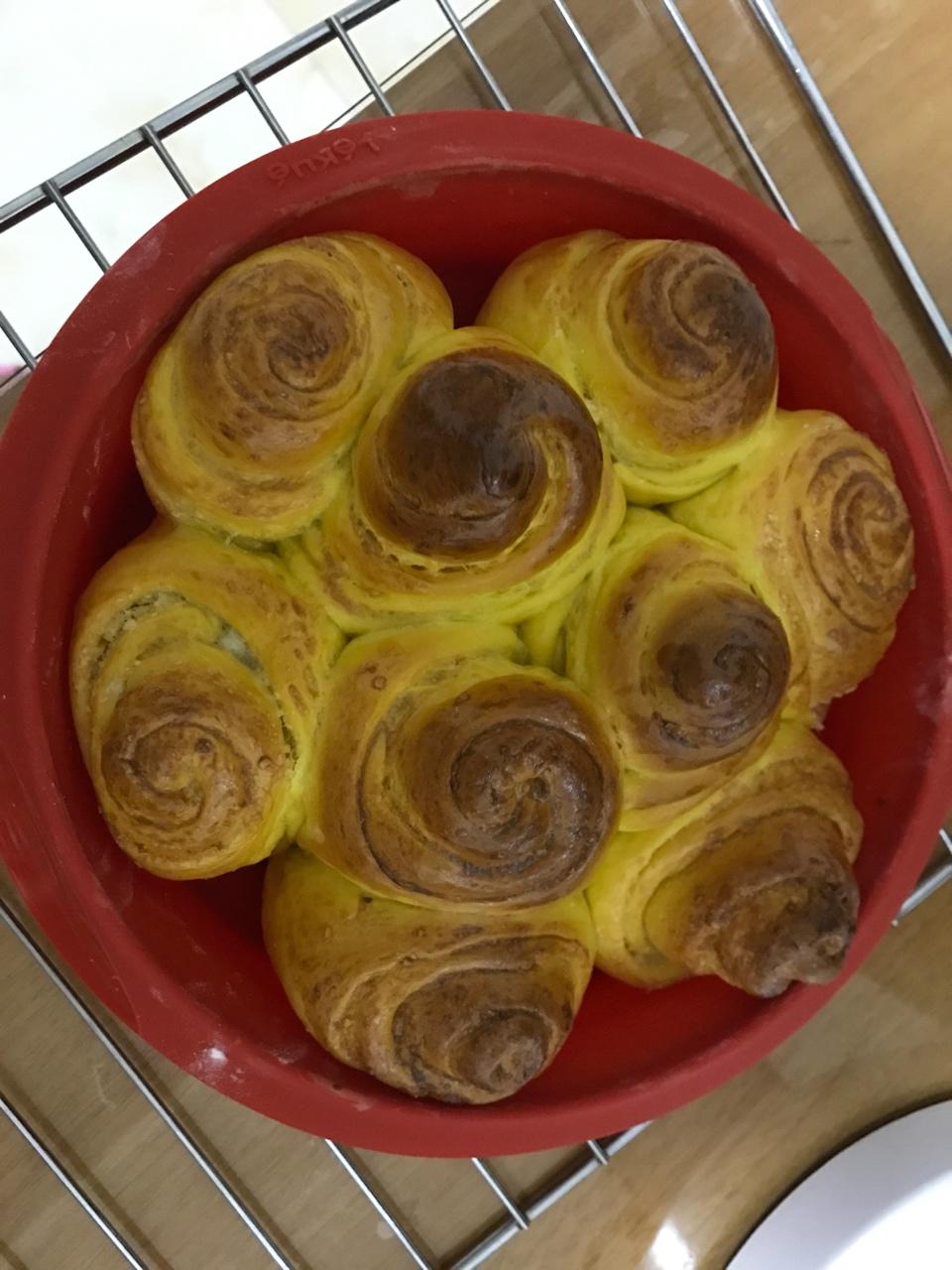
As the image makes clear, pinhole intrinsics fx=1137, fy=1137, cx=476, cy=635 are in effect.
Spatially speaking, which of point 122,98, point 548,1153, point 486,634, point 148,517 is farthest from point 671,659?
point 122,98

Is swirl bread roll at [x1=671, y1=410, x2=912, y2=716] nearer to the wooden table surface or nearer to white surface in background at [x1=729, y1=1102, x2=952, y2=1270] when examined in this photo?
the wooden table surface

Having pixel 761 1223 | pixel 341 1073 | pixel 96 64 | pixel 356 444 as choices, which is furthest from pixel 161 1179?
pixel 96 64

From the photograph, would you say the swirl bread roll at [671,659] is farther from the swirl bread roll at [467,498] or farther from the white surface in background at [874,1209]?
the white surface in background at [874,1209]

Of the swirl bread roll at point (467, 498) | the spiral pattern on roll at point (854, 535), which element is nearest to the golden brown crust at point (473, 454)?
the swirl bread roll at point (467, 498)

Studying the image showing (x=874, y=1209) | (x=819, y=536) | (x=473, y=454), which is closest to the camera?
(x=473, y=454)

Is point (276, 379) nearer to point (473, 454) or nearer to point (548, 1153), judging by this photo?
point (473, 454)

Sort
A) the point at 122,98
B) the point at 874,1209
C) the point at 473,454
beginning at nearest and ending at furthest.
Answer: the point at 473,454, the point at 874,1209, the point at 122,98
